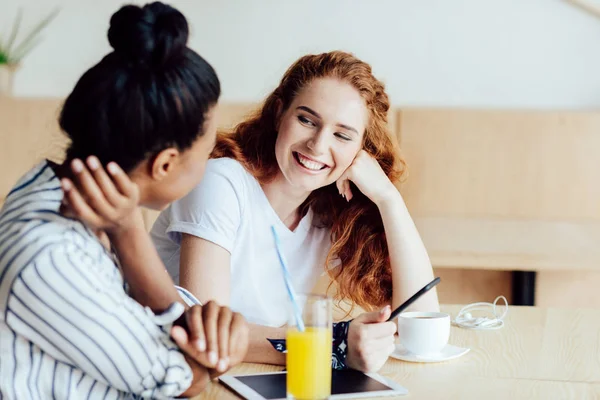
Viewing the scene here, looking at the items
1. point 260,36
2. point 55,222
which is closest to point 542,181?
point 260,36

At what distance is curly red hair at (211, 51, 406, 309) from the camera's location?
163 centimetres

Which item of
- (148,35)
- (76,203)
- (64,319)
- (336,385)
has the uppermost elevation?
(148,35)

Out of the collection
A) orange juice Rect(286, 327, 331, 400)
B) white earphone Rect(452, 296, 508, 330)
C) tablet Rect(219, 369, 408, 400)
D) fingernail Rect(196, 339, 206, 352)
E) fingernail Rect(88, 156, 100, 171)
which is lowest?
tablet Rect(219, 369, 408, 400)

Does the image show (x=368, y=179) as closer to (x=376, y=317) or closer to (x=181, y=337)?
(x=376, y=317)

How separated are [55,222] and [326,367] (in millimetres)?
377

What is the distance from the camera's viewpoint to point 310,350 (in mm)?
956

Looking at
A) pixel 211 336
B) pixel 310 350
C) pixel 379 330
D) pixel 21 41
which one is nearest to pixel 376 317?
pixel 379 330

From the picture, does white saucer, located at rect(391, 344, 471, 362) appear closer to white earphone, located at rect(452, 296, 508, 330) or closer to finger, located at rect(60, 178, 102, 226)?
white earphone, located at rect(452, 296, 508, 330)

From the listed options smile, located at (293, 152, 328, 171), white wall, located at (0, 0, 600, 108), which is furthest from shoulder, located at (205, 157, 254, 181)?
white wall, located at (0, 0, 600, 108)

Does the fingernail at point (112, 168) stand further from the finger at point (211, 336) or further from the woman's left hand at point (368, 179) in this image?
the woman's left hand at point (368, 179)

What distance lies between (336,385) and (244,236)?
58 centimetres

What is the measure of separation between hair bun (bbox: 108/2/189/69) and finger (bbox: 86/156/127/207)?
121 millimetres

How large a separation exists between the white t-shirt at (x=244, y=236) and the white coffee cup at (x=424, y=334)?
0.39 meters

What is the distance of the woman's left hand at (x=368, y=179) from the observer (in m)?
1.62
